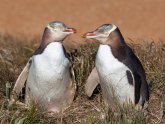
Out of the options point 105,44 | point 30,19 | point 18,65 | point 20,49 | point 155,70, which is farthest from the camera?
point 30,19

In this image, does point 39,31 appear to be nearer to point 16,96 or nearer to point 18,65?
point 18,65

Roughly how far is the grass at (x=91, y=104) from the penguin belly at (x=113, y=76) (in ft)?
0.42

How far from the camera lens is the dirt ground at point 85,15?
46.2ft

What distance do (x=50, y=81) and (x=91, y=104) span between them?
0.51 metres

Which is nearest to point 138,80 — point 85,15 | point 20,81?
point 20,81

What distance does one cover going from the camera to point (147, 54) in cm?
605

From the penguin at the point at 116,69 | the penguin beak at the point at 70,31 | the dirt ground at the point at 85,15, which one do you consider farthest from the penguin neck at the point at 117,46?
the dirt ground at the point at 85,15

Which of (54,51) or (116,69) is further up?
(54,51)

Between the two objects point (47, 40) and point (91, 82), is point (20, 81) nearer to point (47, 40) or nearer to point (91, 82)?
point (47, 40)

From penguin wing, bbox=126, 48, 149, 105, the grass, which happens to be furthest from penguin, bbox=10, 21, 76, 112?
penguin wing, bbox=126, 48, 149, 105

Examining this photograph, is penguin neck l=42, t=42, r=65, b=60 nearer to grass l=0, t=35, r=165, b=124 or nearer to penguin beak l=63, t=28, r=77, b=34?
penguin beak l=63, t=28, r=77, b=34

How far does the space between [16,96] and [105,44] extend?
95cm

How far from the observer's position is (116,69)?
4906 mm

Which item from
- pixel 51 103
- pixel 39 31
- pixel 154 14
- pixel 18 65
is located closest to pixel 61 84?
pixel 51 103
